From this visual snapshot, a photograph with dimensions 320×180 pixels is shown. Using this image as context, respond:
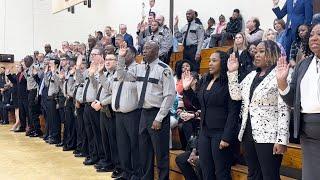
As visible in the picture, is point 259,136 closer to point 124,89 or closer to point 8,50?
point 124,89

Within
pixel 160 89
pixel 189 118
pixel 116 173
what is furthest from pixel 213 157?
pixel 116 173

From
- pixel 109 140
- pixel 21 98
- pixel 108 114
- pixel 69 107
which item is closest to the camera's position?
pixel 108 114

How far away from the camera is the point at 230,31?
8367 millimetres

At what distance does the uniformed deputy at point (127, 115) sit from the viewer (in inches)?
202

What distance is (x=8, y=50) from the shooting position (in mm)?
16266

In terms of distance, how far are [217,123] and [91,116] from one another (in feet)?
9.63

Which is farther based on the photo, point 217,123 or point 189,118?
point 189,118

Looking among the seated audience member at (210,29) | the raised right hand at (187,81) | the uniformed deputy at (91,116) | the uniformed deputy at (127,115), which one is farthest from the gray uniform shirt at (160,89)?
the seated audience member at (210,29)

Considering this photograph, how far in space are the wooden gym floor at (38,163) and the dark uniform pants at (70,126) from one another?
208 mm

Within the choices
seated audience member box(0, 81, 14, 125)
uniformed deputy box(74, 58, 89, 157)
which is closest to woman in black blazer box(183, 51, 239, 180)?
uniformed deputy box(74, 58, 89, 157)

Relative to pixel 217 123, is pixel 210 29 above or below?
above

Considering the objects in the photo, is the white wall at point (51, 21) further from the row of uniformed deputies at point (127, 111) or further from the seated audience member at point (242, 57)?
the seated audience member at point (242, 57)

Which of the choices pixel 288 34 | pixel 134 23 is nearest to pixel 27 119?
pixel 134 23

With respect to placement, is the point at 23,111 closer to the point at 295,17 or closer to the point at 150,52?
the point at 150,52
